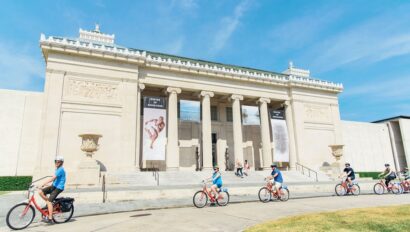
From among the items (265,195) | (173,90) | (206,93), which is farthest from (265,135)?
(265,195)

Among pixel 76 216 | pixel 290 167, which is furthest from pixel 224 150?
pixel 76 216

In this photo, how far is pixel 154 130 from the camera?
2477 cm

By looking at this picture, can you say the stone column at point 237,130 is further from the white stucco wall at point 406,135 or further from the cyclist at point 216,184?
the white stucco wall at point 406,135

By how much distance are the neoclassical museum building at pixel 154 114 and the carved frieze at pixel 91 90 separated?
8cm

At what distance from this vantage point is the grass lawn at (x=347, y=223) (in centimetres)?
587

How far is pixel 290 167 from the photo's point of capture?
31.5m

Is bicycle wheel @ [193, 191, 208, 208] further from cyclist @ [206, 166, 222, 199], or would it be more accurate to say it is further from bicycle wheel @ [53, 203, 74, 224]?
bicycle wheel @ [53, 203, 74, 224]

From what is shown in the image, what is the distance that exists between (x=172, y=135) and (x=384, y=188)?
17306mm

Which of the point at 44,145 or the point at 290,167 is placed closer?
the point at 44,145

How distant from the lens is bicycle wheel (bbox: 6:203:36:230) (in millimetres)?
6996

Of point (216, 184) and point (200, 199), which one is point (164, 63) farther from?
point (200, 199)

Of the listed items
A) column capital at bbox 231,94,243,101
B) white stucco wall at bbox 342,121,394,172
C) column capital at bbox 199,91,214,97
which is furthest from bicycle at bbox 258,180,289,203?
white stucco wall at bbox 342,121,394,172

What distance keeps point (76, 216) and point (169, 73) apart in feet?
66.7

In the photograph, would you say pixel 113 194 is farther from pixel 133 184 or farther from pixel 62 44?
pixel 62 44
